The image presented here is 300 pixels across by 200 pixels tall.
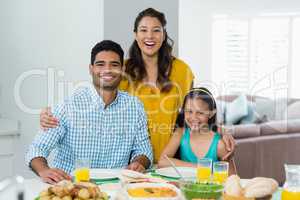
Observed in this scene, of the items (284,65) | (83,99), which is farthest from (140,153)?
(284,65)

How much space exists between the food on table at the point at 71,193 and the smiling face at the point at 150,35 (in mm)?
1399

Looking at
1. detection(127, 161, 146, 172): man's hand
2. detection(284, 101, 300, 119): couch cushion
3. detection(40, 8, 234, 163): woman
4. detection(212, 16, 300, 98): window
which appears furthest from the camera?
detection(212, 16, 300, 98): window

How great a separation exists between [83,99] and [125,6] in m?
0.94

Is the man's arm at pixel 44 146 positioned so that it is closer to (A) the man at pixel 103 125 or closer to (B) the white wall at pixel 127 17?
(A) the man at pixel 103 125

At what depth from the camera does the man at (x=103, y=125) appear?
245 centimetres

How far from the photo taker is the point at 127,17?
129 inches

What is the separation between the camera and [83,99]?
8.25ft

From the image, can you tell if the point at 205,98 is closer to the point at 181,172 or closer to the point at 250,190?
the point at 181,172

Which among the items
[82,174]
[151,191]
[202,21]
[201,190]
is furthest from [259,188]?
[202,21]

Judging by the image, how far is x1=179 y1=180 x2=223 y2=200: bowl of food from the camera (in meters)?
1.61

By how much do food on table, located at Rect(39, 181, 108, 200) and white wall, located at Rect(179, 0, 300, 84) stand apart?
609 cm

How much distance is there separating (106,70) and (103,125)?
0.83ft

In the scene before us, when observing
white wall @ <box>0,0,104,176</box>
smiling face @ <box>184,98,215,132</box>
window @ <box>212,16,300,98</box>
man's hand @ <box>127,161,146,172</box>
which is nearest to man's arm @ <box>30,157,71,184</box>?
man's hand @ <box>127,161,146,172</box>

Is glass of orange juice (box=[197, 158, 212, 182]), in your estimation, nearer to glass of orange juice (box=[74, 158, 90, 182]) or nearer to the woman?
glass of orange juice (box=[74, 158, 90, 182])
